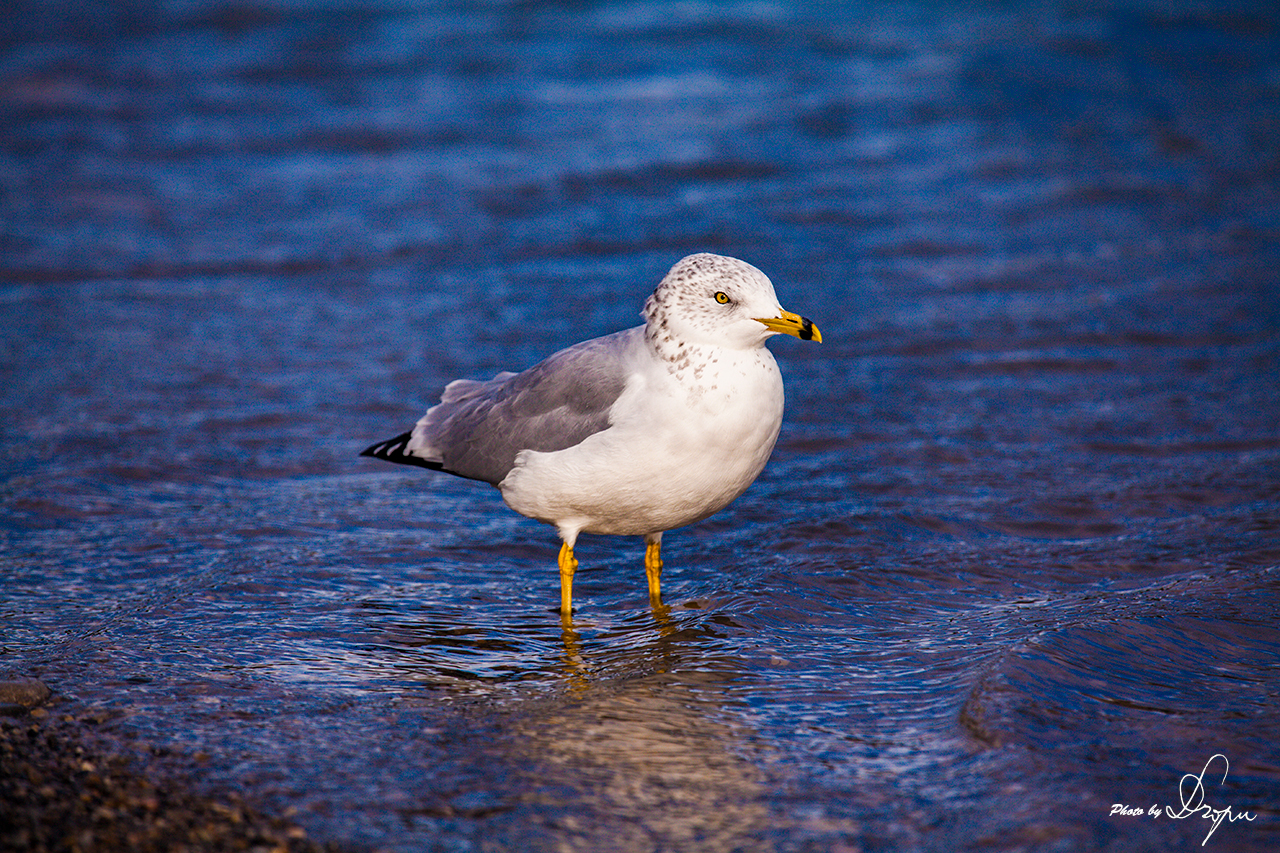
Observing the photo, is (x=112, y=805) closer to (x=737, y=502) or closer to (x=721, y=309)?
(x=721, y=309)

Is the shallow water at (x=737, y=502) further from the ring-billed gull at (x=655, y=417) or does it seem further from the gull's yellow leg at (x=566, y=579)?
the ring-billed gull at (x=655, y=417)

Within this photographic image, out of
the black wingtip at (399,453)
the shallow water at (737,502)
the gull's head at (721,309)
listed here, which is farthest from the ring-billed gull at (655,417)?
the shallow water at (737,502)

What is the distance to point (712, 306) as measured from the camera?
4.84 meters

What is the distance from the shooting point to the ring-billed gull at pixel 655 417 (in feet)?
15.8

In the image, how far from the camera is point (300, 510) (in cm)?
647

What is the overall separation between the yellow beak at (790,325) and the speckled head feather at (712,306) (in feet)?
0.07

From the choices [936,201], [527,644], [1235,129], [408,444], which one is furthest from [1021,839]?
[1235,129]

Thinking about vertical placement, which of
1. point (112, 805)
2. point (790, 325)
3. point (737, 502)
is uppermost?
point (790, 325)

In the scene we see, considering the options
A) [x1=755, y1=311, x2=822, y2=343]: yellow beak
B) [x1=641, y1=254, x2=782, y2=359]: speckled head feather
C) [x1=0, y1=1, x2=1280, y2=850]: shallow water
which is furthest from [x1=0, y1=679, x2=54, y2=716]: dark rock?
[x1=755, y1=311, x2=822, y2=343]: yellow beak

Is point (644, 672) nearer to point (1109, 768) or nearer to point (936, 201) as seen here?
point (1109, 768)

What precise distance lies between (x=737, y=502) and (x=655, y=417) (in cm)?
187

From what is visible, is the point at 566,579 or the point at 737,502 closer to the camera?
the point at 566,579

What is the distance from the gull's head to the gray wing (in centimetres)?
32

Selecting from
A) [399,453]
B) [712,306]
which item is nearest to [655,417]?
[712,306]
